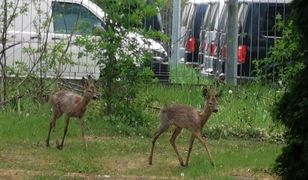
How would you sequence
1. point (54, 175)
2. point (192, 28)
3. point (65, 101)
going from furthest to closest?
point (192, 28) → point (65, 101) → point (54, 175)

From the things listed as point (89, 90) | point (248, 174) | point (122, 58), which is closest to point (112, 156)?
point (89, 90)

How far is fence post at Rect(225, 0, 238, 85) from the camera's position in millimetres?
16297

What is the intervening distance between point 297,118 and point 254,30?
1082 centimetres

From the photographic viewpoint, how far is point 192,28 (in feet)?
65.5

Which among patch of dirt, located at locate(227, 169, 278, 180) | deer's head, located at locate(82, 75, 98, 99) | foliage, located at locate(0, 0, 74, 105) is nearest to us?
patch of dirt, located at locate(227, 169, 278, 180)

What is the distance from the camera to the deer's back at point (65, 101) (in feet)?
40.3

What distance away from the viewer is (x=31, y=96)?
15.4m

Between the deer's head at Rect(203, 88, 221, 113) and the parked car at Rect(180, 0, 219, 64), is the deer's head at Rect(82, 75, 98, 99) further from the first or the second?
the parked car at Rect(180, 0, 219, 64)

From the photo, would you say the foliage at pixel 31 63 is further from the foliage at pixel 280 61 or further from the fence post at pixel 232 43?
the foliage at pixel 280 61

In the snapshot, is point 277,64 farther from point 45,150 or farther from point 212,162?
point 45,150

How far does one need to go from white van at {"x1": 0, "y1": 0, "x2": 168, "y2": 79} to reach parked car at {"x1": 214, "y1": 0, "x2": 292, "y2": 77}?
1554 mm

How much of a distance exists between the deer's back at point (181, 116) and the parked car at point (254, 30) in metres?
6.10

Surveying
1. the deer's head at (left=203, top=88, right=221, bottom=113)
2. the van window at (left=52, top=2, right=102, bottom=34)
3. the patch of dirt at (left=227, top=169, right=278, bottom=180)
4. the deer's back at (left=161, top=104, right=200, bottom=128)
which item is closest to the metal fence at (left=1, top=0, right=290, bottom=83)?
the van window at (left=52, top=2, right=102, bottom=34)

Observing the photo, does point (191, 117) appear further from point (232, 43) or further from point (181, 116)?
point (232, 43)
